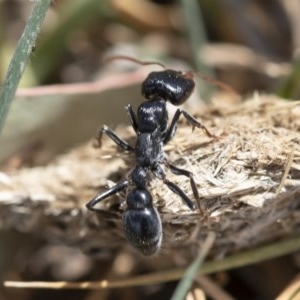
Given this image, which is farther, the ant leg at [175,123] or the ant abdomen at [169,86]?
the ant abdomen at [169,86]

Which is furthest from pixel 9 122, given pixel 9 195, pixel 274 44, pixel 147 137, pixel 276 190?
pixel 274 44

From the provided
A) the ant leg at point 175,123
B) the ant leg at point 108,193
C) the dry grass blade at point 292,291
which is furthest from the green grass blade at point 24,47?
the dry grass blade at point 292,291

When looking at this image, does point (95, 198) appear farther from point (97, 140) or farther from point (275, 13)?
point (275, 13)

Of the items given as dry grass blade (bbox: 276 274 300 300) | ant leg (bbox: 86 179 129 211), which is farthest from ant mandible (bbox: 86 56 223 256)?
dry grass blade (bbox: 276 274 300 300)

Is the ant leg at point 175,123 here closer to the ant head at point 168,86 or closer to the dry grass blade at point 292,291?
the ant head at point 168,86

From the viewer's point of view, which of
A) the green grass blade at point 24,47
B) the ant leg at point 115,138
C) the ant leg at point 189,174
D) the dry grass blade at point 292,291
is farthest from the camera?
the ant leg at point 115,138

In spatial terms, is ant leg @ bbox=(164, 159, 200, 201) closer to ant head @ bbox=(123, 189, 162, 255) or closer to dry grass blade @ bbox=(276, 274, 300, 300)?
ant head @ bbox=(123, 189, 162, 255)

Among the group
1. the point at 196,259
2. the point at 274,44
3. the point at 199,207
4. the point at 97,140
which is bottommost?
the point at 196,259
